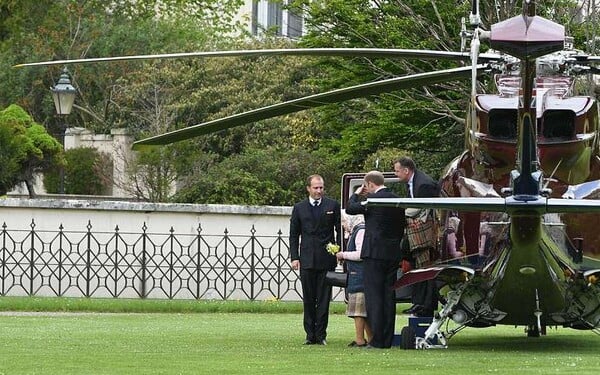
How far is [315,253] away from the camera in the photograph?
19062 mm

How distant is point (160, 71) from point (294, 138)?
8.06 meters

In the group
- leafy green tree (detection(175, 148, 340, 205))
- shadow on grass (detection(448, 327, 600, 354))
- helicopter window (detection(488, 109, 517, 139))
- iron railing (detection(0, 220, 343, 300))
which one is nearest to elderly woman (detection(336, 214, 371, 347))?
shadow on grass (detection(448, 327, 600, 354))

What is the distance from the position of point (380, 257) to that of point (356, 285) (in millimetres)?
797

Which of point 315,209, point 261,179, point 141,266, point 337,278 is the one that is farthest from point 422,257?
point 261,179

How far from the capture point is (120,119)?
59.0m

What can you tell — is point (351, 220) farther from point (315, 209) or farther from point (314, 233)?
point (314, 233)

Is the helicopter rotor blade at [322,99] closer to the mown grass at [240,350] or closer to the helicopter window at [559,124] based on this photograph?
the helicopter window at [559,124]

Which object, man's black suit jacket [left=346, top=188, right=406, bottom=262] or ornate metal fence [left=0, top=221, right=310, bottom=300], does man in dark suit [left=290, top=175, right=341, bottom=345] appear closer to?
man's black suit jacket [left=346, top=188, right=406, bottom=262]

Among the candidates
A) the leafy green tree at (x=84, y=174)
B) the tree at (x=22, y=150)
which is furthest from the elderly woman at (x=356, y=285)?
the leafy green tree at (x=84, y=174)

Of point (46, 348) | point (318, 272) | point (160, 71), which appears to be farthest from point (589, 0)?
point (160, 71)

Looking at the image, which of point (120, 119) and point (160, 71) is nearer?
point (160, 71)

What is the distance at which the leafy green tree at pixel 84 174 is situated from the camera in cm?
5281

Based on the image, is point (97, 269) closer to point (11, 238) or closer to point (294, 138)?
point (11, 238)

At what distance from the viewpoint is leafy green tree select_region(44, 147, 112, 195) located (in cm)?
5281
